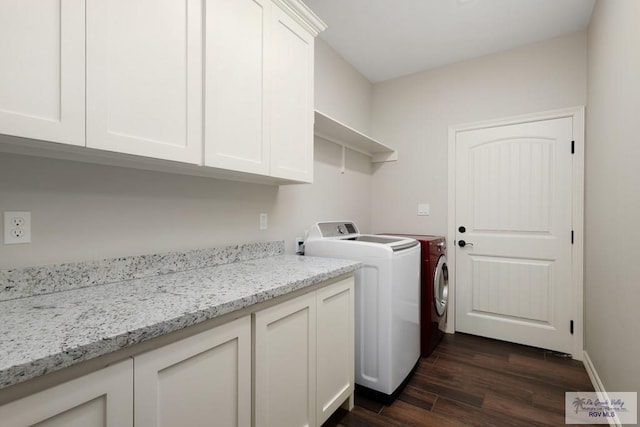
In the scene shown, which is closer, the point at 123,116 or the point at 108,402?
the point at 108,402

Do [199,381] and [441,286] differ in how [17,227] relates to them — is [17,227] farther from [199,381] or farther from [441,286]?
[441,286]

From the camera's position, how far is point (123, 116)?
1.01 metres

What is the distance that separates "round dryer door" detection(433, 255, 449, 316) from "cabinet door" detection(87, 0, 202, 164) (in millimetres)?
2133

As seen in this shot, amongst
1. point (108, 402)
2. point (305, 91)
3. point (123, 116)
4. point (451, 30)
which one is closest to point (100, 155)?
point (123, 116)

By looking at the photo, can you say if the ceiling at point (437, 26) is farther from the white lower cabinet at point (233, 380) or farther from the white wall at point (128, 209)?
the white lower cabinet at point (233, 380)

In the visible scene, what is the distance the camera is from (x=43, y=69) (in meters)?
0.84

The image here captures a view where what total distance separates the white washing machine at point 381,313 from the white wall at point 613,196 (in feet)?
3.46

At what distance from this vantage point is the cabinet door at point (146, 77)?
0.95 meters

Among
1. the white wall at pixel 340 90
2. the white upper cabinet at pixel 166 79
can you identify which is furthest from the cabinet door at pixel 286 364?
the white wall at pixel 340 90

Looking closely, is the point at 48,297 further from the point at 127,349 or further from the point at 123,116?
the point at 123,116

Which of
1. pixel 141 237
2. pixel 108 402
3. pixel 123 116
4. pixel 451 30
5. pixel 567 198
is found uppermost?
pixel 451 30

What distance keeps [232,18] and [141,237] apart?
108 cm

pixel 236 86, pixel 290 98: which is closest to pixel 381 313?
pixel 290 98

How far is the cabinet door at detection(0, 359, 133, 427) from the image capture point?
60 centimetres
